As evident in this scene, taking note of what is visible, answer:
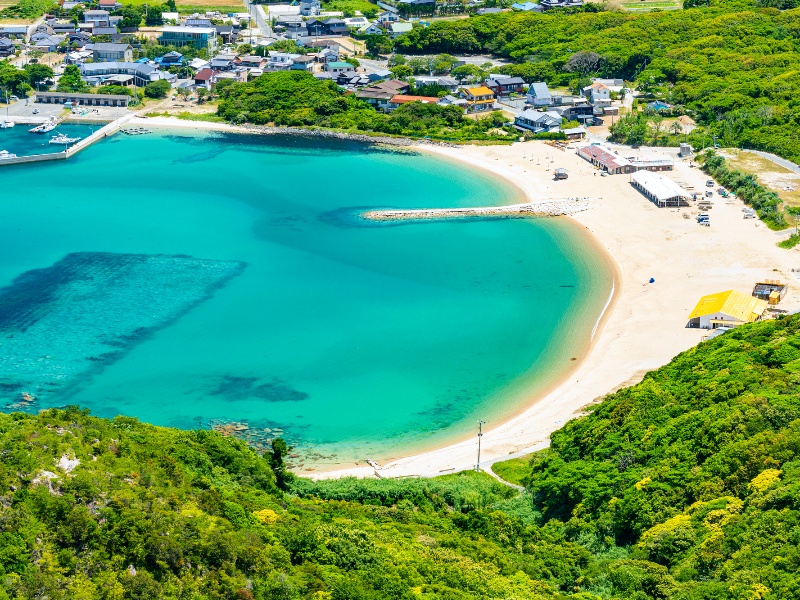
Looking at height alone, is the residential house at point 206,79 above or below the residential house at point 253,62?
below

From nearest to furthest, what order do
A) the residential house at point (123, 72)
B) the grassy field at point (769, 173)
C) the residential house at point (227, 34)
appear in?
the grassy field at point (769, 173), the residential house at point (123, 72), the residential house at point (227, 34)

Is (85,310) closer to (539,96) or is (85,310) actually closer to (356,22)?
(539,96)

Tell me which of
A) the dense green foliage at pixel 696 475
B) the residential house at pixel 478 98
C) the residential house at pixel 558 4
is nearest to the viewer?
the dense green foliage at pixel 696 475

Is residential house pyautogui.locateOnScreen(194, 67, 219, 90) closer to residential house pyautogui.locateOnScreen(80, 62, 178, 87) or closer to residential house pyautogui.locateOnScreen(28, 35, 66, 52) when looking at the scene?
residential house pyautogui.locateOnScreen(80, 62, 178, 87)

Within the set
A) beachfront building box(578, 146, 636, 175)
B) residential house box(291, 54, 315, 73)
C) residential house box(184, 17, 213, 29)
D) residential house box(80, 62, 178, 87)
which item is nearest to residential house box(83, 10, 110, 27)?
residential house box(184, 17, 213, 29)

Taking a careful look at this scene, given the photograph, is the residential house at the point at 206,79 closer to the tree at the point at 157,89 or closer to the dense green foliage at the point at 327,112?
the dense green foliage at the point at 327,112

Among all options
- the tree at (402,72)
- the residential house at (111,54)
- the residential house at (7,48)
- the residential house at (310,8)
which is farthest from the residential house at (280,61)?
the residential house at (7,48)

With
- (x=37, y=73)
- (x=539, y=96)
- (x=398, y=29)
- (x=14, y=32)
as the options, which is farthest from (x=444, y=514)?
(x=14, y=32)
